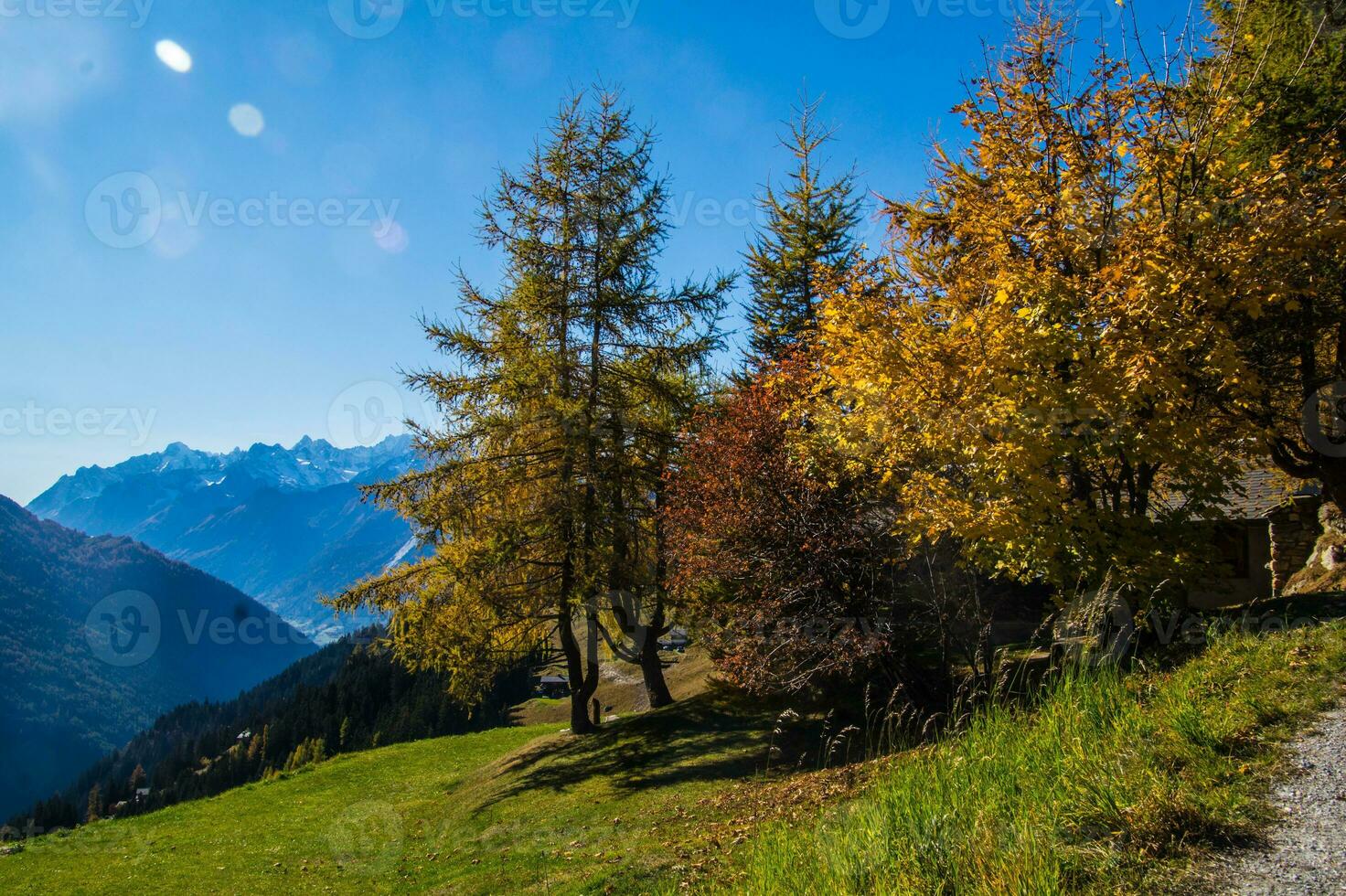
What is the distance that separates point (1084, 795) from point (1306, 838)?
40.7 inches

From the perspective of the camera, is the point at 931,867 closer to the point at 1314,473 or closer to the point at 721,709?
the point at 1314,473

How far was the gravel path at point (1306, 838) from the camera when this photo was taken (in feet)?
11.3

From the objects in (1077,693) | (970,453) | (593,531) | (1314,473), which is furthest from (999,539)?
(593,531)

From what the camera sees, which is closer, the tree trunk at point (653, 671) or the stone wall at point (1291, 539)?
the stone wall at point (1291, 539)

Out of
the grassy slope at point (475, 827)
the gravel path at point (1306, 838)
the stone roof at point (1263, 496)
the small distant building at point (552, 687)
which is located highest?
the stone roof at point (1263, 496)

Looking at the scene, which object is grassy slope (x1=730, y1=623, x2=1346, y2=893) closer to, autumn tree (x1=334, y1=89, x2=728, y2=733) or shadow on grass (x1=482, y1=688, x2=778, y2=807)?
shadow on grass (x1=482, y1=688, x2=778, y2=807)

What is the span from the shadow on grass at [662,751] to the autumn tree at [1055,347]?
654 centimetres

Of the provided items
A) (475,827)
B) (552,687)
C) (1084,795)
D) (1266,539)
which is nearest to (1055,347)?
(1084,795)

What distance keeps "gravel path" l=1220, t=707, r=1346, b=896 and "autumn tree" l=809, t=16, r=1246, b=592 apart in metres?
3.58

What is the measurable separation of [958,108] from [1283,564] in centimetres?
1512

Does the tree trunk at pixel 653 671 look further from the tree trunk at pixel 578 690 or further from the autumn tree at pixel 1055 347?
the autumn tree at pixel 1055 347

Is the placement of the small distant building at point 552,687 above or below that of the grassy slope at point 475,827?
below

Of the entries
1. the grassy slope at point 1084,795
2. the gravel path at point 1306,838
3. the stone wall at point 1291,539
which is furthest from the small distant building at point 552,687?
the gravel path at point 1306,838

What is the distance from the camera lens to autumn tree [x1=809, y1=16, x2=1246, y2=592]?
24.5ft
